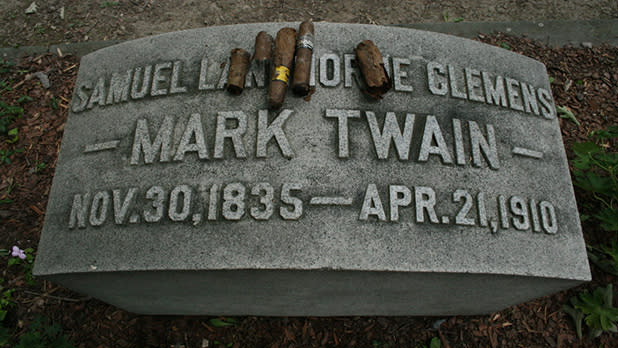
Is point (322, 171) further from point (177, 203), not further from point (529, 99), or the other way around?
point (529, 99)

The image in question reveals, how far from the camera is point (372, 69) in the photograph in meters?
2.34

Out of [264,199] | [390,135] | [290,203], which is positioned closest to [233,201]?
[264,199]

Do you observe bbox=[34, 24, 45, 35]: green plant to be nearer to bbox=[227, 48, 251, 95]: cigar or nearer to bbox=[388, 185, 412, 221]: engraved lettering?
bbox=[227, 48, 251, 95]: cigar

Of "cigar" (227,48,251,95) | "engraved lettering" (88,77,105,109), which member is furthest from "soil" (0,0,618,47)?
"cigar" (227,48,251,95)

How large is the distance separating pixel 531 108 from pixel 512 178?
0.61 m

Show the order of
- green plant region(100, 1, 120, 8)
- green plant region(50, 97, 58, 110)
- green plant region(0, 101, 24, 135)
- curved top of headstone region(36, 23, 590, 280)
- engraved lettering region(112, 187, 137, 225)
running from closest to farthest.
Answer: curved top of headstone region(36, 23, 590, 280) < engraved lettering region(112, 187, 137, 225) < green plant region(0, 101, 24, 135) < green plant region(50, 97, 58, 110) < green plant region(100, 1, 120, 8)

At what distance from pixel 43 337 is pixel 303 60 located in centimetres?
252

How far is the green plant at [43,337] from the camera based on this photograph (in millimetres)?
2428

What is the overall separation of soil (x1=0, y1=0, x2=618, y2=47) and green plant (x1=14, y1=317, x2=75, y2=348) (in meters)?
3.07

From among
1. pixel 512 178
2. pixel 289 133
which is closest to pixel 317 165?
pixel 289 133

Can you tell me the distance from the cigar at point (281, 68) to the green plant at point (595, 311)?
2546 millimetres

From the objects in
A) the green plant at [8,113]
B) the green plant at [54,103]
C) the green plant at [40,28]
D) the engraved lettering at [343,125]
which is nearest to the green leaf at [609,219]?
the engraved lettering at [343,125]

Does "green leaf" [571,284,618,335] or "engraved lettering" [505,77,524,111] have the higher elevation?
"engraved lettering" [505,77,524,111]

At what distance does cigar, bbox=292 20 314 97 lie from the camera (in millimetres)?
2277
